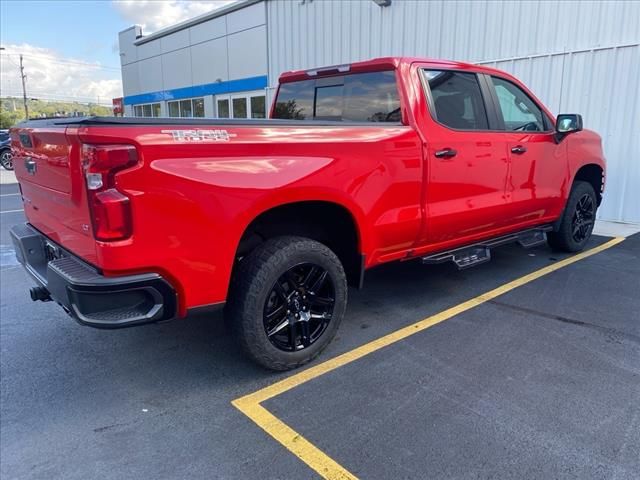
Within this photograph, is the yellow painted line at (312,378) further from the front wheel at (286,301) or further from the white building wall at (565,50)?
the white building wall at (565,50)

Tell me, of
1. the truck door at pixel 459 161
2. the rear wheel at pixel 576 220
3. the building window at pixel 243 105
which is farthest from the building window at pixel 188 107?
the truck door at pixel 459 161

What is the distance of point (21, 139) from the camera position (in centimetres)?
313

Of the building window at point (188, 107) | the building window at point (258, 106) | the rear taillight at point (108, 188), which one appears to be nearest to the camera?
the rear taillight at point (108, 188)

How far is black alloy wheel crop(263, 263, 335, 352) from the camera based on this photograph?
9.73 ft

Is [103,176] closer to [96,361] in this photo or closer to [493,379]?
[96,361]

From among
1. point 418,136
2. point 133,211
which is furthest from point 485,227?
point 133,211

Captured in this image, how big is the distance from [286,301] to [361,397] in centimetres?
71

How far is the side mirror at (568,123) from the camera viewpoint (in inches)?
185

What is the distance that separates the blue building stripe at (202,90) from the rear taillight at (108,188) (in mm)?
14042

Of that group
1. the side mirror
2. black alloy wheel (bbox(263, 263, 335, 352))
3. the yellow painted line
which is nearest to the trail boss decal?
black alloy wheel (bbox(263, 263, 335, 352))

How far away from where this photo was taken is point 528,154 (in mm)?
4531

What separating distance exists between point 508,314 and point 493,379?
116 centimetres

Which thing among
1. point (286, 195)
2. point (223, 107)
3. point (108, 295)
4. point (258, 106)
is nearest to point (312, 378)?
point (286, 195)

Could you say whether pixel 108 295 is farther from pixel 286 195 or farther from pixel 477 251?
pixel 477 251
